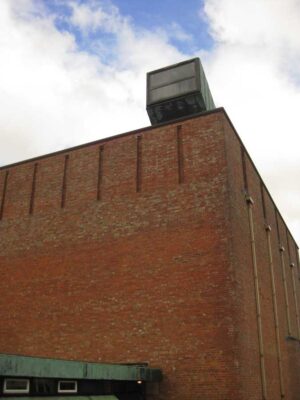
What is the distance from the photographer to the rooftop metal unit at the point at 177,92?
58.5ft

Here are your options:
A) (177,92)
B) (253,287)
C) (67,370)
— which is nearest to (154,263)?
(253,287)

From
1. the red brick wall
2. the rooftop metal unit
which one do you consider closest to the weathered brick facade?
the red brick wall

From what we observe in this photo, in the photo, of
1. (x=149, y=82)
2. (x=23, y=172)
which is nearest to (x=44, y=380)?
(x=23, y=172)

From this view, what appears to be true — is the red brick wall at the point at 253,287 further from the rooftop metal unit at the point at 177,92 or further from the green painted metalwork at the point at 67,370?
the green painted metalwork at the point at 67,370

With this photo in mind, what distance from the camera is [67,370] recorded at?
30.6ft

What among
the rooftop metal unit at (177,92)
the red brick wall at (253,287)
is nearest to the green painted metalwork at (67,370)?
the red brick wall at (253,287)

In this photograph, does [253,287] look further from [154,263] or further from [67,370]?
[67,370]

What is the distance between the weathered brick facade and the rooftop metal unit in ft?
7.25

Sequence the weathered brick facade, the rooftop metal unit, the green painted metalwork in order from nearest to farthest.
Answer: the green painted metalwork
the weathered brick facade
the rooftop metal unit

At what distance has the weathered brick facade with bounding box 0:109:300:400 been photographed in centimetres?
1301

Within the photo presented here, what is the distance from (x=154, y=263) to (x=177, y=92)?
7.17 meters

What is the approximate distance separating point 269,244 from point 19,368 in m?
12.8

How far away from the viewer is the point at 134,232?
49.8ft

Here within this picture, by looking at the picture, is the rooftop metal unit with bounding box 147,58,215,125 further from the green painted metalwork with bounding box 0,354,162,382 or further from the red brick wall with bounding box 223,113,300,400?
the green painted metalwork with bounding box 0,354,162,382
